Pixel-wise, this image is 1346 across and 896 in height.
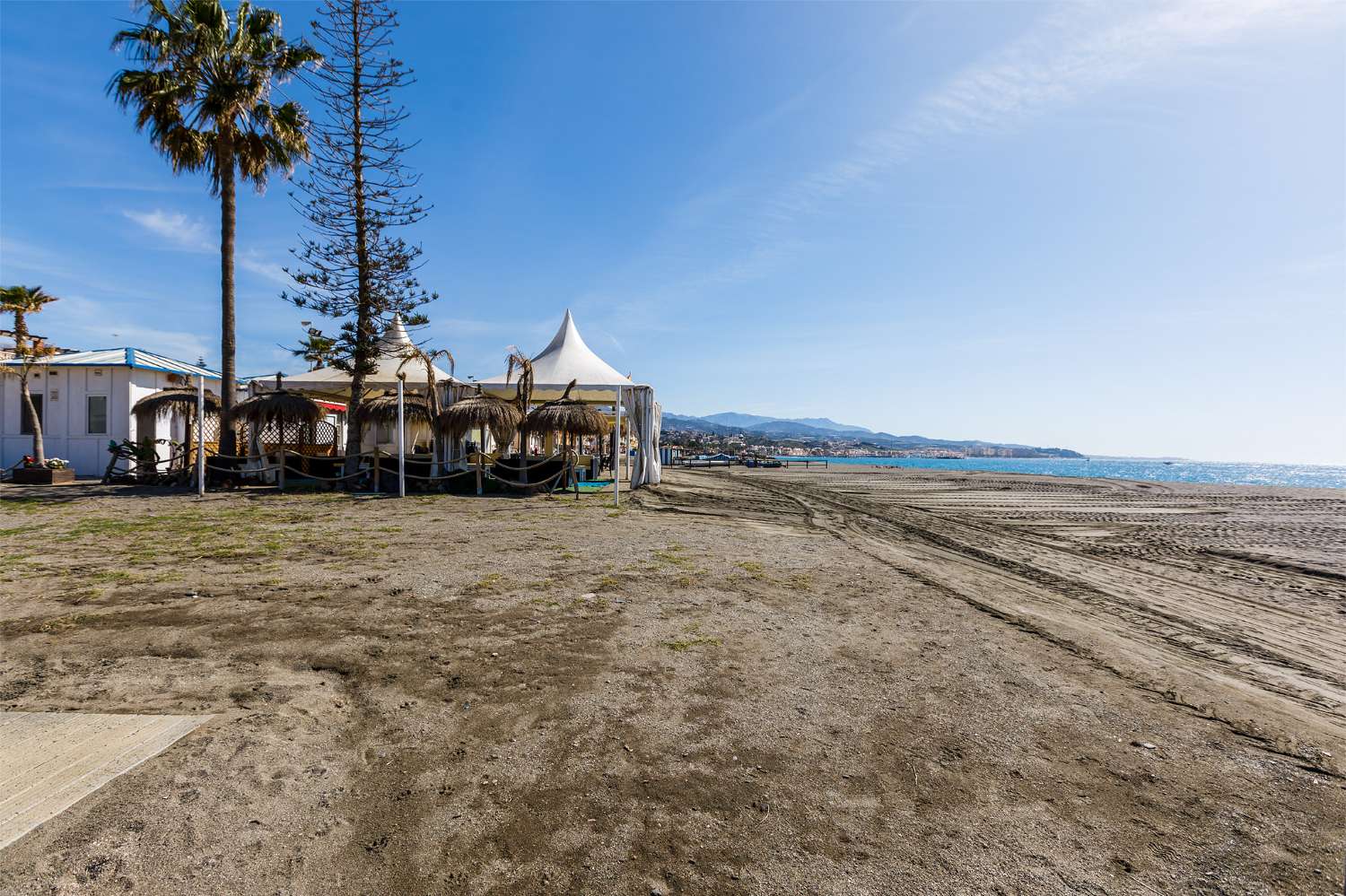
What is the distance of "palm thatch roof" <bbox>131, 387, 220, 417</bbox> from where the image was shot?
15953mm

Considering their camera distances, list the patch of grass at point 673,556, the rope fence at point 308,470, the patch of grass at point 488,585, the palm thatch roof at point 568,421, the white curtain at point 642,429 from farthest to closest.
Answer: the white curtain at point 642,429 → the palm thatch roof at point 568,421 → the rope fence at point 308,470 → the patch of grass at point 673,556 → the patch of grass at point 488,585

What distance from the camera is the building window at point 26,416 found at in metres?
16.8

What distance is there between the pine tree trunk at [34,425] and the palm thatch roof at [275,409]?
17.8 feet

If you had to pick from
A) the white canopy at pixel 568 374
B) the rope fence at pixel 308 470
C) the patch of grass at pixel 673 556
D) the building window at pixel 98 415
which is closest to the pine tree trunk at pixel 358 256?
the rope fence at pixel 308 470

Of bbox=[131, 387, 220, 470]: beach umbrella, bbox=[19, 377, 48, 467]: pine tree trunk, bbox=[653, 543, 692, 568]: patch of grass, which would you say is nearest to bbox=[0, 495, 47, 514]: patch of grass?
bbox=[131, 387, 220, 470]: beach umbrella

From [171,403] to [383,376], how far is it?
17.7 feet

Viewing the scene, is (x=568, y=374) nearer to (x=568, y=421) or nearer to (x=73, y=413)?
(x=568, y=421)

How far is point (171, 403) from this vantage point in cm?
1641

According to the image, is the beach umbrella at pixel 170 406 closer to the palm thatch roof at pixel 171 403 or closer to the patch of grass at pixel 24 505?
the palm thatch roof at pixel 171 403

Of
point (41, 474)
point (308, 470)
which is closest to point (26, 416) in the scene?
point (41, 474)

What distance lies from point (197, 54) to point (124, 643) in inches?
679

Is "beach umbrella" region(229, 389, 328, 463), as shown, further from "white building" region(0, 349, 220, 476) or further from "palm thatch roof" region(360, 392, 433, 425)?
"white building" region(0, 349, 220, 476)

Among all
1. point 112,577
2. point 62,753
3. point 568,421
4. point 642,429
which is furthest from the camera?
point 642,429

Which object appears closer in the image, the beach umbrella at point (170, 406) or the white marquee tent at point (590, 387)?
the beach umbrella at point (170, 406)
